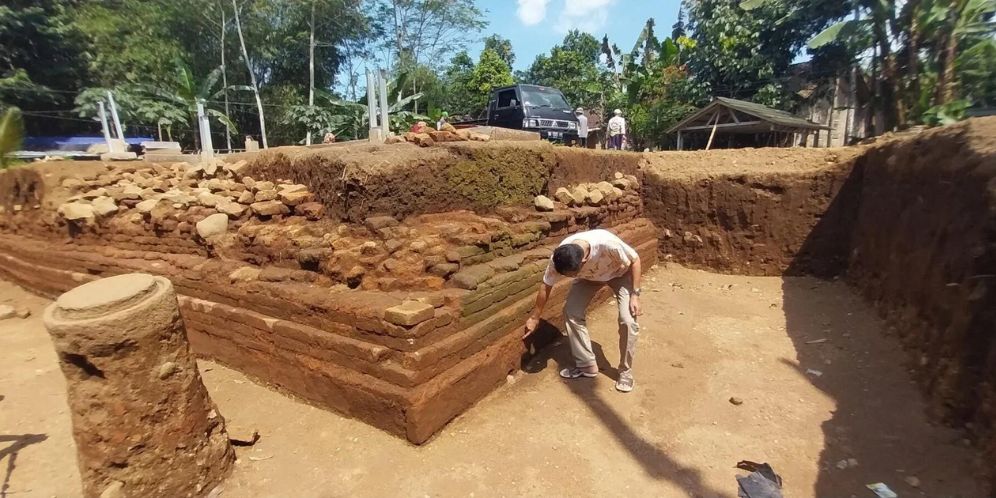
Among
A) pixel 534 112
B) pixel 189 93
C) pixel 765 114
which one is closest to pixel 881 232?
pixel 534 112

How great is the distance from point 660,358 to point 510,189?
2192 mm

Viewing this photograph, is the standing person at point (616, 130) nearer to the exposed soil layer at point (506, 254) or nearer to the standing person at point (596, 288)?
the exposed soil layer at point (506, 254)

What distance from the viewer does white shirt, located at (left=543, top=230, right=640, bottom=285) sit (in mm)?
3527

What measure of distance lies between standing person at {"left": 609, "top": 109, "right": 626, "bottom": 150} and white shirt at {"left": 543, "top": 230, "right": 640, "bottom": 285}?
1008cm

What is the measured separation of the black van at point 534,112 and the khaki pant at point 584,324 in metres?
7.57

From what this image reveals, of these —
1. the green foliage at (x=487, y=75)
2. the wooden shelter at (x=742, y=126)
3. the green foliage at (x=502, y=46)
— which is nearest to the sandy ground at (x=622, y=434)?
the wooden shelter at (x=742, y=126)

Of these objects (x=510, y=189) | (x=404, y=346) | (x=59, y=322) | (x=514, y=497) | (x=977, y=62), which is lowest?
A: (x=514, y=497)

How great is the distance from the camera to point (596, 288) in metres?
3.83

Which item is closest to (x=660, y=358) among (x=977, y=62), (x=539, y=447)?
(x=539, y=447)

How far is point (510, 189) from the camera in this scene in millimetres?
4895

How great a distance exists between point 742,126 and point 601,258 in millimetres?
11805

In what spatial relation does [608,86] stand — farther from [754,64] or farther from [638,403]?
[638,403]

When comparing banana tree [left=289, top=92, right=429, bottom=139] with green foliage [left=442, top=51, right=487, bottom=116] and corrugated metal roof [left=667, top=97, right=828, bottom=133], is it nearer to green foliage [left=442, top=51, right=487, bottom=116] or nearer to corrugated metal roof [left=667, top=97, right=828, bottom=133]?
green foliage [left=442, top=51, right=487, bottom=116]

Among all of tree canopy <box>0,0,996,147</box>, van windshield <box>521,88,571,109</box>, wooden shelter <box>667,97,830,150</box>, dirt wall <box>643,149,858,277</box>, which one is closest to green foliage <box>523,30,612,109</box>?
tree canopy <box>0,0,996,147</box>
